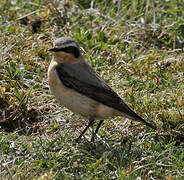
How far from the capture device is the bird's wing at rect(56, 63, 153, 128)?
6.42 meters

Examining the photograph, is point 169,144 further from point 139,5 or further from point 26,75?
point 139,5

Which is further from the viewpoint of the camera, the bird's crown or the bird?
the bird's crown

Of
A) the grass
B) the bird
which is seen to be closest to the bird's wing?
the bird

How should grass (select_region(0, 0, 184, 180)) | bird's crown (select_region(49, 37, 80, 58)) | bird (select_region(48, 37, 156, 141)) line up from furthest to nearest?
bird's crown (select_region(49, 37, 80, 58)) → bird (select_region(48, 37, 156, 141)) → grass (select_region(0, 0, 184, 180))

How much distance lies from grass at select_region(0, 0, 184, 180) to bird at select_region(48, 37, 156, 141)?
36cm

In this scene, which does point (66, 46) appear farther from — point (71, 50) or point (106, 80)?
point (106, 80)

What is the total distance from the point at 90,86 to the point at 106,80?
1381mm

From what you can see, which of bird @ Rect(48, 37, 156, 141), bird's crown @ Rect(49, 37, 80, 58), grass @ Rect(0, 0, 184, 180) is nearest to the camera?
grass @ Rect(0, 0, 184, 180)

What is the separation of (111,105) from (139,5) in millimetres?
3901

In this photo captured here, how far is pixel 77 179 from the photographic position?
5.58m

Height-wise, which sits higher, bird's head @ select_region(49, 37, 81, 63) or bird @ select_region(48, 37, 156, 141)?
bird's head @ select_region(49, 37, 81, 63)

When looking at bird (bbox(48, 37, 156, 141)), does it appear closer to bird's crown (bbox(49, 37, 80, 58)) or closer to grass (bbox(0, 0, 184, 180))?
bird's crown (bbox(49, 37, 80, 58))

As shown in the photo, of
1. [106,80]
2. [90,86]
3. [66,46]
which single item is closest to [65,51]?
[66,46]

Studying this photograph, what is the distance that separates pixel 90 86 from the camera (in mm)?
6508
